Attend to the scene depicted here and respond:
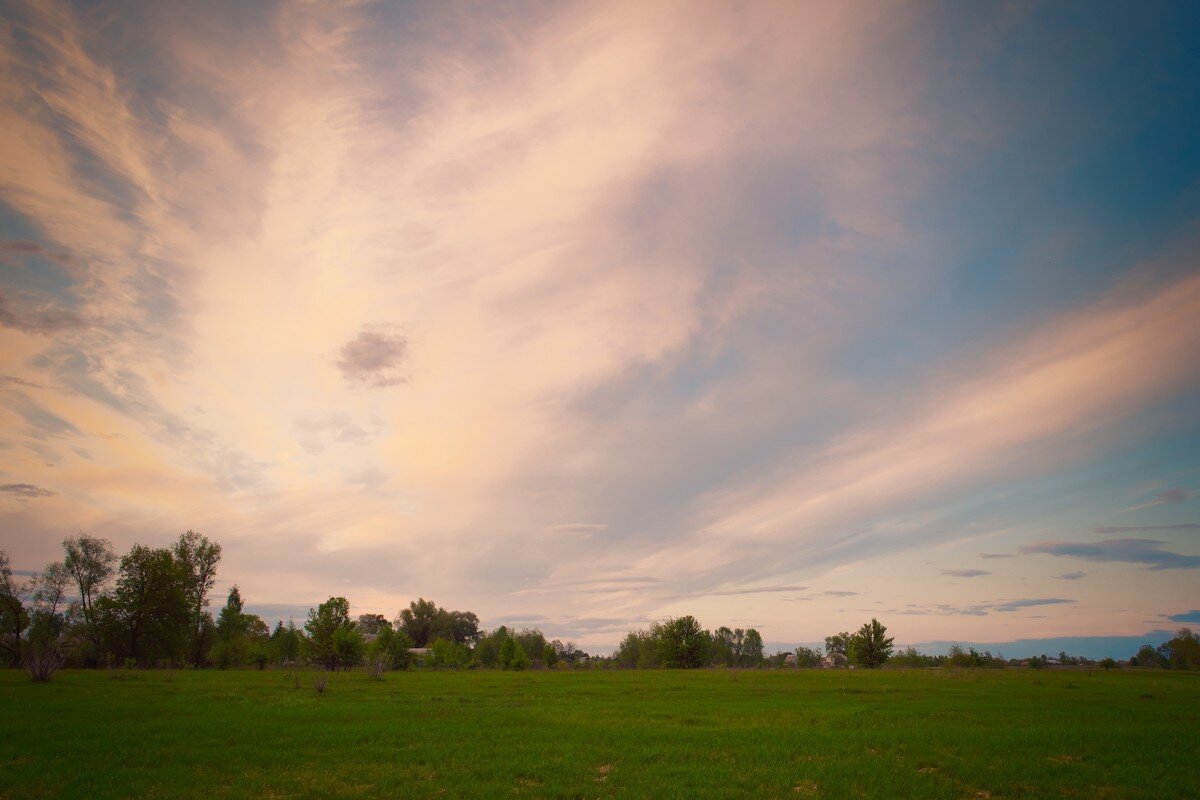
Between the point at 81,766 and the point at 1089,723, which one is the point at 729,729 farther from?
the point at 81,766

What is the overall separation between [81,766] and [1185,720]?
142 ft

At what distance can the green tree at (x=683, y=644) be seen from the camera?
9812 cm

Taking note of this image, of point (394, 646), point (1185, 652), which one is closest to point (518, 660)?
point (394, 646)

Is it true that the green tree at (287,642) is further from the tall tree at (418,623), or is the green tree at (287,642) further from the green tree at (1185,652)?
the green tree at (1185,652)

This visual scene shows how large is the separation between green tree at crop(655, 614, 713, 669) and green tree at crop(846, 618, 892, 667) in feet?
78.4

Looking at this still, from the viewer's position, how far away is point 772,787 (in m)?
15.0

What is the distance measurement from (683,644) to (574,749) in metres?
86.1

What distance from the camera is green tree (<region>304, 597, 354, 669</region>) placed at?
74.5 meters

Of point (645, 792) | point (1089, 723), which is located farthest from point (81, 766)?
point (1089, 723)

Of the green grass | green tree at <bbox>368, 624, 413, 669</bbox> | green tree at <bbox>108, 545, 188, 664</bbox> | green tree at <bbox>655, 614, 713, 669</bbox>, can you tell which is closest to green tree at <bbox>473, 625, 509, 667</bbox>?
green tree at <bbox>368, 624, 413, 669</bbox>

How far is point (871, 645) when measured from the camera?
304 ft

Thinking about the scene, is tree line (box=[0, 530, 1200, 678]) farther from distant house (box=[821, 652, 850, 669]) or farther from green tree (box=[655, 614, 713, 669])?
distant house (box=[821, 652, 850, 669])

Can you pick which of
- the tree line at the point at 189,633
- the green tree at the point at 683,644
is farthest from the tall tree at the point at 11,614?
the green tree at the point at 683,644

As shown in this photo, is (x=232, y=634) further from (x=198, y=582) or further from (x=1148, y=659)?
(x=1148, y=659)
